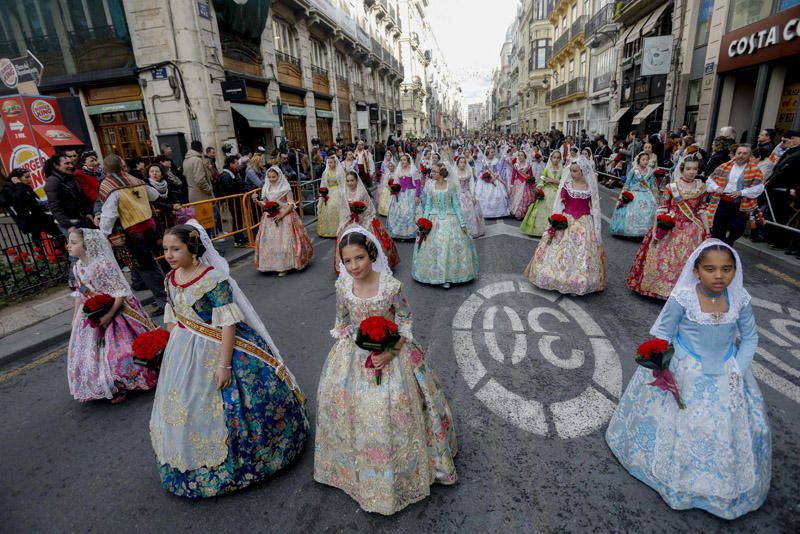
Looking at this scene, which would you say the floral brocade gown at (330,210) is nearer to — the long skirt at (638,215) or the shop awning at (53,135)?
the shop awning at (53,135)

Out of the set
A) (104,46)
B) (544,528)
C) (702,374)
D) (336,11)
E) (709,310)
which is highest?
(336,11)

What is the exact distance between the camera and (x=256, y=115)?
16.0 m

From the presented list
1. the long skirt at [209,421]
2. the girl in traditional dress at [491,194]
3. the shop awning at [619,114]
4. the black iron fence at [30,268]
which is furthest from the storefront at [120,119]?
the shop awning at [619,114]

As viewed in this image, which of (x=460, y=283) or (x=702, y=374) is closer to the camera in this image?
(x=702, y=374)

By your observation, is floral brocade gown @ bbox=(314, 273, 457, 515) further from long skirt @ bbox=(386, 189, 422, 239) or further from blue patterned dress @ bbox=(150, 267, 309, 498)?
long skirt @ bbox=(386, 189, 422, 239)

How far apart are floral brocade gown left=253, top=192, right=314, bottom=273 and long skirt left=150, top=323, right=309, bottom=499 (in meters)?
5.16

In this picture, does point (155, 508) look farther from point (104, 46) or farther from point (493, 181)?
point (104, 46)

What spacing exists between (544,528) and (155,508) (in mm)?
2628

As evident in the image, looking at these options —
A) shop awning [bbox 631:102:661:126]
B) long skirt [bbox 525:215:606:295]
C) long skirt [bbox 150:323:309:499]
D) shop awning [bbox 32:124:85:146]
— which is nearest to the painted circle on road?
long skirt [bbox 525:215:606:295]

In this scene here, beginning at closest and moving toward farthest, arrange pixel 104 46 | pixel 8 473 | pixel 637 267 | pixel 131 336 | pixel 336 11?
pixel 8 473 → pixel 131 336 → pixel 637 267 → pixel 104 46 → pixel 336 11

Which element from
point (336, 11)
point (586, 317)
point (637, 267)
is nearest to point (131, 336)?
point (586, 317)

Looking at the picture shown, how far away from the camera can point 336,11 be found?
25.4m

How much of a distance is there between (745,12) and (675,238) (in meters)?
13.2

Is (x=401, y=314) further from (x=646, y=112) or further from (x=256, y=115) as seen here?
(x=646, y=112)
